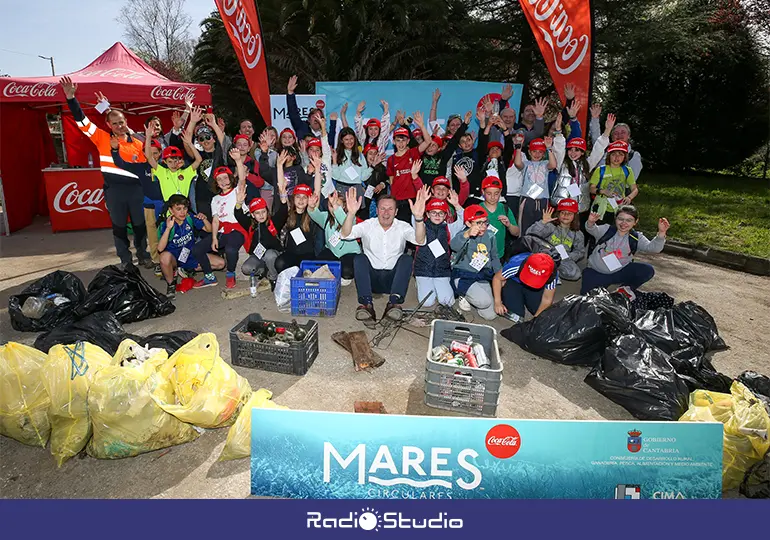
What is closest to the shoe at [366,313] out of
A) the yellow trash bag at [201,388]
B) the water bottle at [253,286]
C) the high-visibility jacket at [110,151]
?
the water bottle at [253,286]

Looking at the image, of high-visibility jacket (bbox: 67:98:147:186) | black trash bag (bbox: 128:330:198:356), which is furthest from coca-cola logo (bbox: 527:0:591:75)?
black trash bag (bbox: 128:330:198:356)

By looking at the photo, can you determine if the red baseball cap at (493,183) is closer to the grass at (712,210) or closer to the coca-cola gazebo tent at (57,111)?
the grass at (712,210)

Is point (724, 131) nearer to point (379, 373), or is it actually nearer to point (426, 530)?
point (379, 373)

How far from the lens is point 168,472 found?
110 inches

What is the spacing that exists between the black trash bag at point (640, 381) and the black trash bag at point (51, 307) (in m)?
4.84

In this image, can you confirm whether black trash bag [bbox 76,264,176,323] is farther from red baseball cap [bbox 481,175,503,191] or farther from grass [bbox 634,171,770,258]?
grass [bbox 634,171,770,258]

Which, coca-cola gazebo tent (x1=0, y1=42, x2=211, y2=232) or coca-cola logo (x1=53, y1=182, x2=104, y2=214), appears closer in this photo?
coca-cola gazebo tent (x1=0, y1=42, x2=211, y2=232)

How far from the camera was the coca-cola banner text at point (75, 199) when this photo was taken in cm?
842

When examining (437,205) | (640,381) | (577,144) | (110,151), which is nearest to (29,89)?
(110,151)

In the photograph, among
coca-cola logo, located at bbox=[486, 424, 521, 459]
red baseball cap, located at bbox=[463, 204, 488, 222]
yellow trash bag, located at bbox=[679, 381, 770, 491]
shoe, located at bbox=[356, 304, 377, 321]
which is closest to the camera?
coca-cola logo, located at bbox=[486, 424, 521, 459]

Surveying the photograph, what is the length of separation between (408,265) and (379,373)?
154 cm

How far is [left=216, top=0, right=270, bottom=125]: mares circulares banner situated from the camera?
7398 millimetres

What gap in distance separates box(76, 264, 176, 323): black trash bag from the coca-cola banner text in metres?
4.83

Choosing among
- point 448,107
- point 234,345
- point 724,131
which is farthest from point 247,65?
point 724,131
